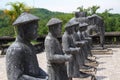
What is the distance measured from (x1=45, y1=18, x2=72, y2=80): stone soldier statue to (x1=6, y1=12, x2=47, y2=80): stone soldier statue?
1726mm

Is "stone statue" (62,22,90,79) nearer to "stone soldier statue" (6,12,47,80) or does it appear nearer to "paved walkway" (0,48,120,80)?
"paved walkway" (0,48,120,80)

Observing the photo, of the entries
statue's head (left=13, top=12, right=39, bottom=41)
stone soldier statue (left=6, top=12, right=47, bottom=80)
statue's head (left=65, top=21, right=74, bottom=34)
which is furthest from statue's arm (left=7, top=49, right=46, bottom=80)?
statue's head (left=65, top=21, right=74, bottom=34)

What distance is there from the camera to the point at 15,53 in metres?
3.69

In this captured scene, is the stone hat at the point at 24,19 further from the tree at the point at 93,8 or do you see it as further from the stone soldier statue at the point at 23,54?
the tree at the point at 93,8

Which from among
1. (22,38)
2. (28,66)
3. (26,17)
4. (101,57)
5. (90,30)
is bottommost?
(101,57)

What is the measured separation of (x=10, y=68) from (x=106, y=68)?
8431 millimetres

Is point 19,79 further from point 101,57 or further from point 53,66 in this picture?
point 101,57

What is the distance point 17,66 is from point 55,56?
205 centimetres

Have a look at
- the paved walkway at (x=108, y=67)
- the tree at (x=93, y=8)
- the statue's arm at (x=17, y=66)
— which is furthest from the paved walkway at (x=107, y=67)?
the tree at (x=93, y=8)

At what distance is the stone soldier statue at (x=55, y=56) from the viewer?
18.5 feet

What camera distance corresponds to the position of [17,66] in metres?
3.64

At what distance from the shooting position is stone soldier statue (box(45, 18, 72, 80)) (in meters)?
5.64

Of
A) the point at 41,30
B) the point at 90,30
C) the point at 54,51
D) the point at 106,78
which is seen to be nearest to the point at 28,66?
the point at 54,51

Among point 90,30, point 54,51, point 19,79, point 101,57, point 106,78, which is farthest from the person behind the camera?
point 90,30
